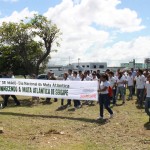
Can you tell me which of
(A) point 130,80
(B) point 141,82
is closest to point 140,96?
(B) point 141,82

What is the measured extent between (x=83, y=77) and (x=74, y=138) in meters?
9.84

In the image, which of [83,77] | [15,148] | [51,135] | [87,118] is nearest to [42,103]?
[83,77]

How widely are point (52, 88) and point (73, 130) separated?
223 inches

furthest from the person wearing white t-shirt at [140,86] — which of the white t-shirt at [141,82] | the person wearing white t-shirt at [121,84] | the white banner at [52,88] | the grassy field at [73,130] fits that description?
the white banner at [52,88]

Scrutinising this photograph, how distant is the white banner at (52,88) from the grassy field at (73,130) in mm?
878

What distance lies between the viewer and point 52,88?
1877cm

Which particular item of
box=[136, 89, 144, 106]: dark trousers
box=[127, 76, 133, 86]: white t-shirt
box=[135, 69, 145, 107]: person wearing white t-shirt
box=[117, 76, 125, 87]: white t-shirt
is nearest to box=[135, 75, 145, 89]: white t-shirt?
box=[135, 69, 145, 107]: person wearing white t-shirt

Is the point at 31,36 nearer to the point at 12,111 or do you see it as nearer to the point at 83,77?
the point at 83,77

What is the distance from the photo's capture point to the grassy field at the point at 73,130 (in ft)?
36.2

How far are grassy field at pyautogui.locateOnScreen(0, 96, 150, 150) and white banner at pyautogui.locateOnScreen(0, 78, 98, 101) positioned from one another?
2.88 feet

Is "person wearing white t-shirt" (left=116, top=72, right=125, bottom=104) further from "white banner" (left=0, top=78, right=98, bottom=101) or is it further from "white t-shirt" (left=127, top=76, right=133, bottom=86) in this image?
"white banner" (left=0, top=78, right=98, bottom=101)

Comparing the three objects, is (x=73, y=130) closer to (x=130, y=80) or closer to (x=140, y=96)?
(x=140, y=96)

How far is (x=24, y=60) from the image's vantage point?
28.4 meters

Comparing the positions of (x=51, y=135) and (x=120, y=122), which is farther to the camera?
(x=120, y=122)
